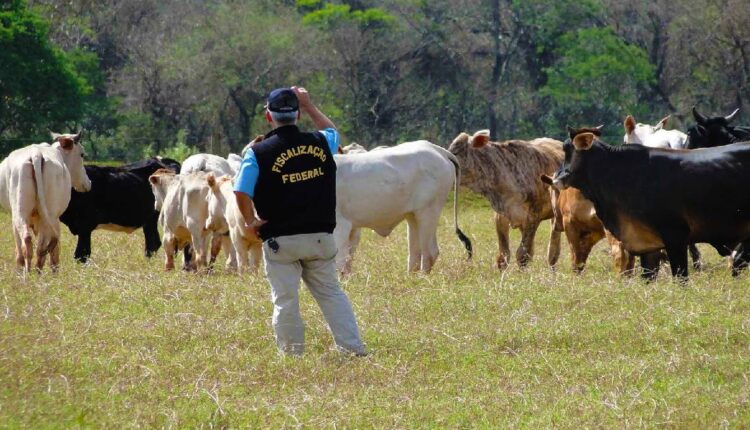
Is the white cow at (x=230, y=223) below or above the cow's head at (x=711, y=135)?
below

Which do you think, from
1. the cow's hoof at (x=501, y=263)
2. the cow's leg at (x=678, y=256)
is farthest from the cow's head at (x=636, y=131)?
the cow's leg at (x=678, y=256)

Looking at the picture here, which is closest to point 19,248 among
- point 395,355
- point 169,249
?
point 169,249

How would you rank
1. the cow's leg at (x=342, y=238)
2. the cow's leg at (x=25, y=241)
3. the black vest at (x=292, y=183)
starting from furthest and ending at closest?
the cow's leg at (x=25, y=241) < the cow's leg at (x=342, y=238) < the black vest at (x=292, y=183)

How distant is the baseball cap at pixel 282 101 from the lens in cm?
920

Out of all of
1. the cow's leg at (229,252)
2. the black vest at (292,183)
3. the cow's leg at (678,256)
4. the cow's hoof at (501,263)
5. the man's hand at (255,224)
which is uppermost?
the black vest at (292,183)

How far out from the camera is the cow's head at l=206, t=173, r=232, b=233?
48.7ft

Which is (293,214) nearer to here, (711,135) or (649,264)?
(649,264)

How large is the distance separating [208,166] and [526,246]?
164 inches

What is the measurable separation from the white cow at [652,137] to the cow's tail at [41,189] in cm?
→ 646

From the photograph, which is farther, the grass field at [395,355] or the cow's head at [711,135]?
the cow's head at [711,135]

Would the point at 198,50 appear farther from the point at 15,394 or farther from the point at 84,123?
the point at 15,394

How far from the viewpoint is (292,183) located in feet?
29.9

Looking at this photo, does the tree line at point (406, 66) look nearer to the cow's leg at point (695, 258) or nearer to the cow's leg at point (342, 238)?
the cow's leg at point (695, 258)

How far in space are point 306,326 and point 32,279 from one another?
388 centimetres
